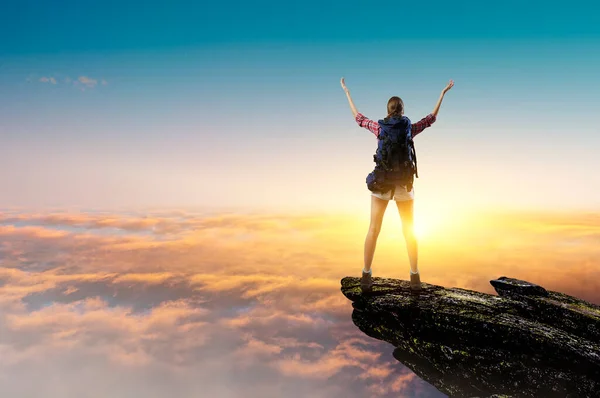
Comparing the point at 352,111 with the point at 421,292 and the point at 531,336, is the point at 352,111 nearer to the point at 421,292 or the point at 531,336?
the point at 421,292

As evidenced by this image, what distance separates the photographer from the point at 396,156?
10.0 m

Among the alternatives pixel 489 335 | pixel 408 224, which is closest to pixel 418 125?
pixel 408 224

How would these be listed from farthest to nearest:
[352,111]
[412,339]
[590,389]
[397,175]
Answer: [412,339] → [590,389] → [352,111] → [397,175]

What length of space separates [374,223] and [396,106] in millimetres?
3243

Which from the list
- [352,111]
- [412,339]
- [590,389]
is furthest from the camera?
[412,339]

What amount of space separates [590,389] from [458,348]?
13.1 ft

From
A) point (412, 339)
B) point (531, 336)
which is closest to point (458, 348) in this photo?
point (412, 339)

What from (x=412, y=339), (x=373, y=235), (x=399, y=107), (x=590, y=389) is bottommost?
(x=590, y=389)

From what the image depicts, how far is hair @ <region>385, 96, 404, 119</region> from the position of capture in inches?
392

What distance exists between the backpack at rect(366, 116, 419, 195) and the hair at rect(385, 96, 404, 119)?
134 millimetres

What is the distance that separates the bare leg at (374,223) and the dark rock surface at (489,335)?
2678 millimetres

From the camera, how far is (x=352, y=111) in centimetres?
1104

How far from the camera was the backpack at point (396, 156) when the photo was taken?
9938 millimetres

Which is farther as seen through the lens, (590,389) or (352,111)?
(590,389)
